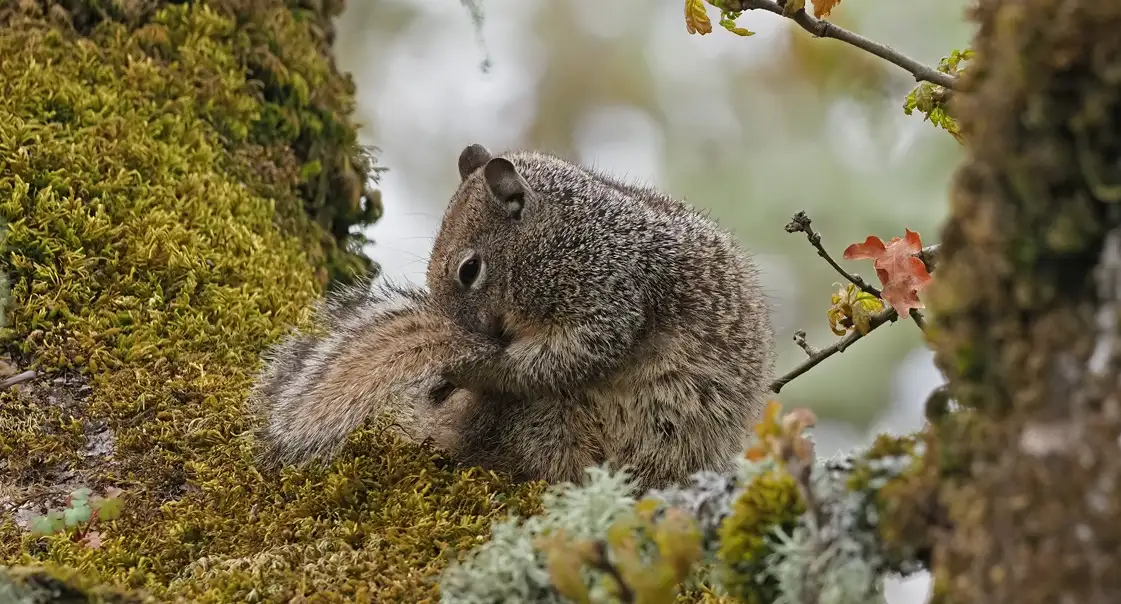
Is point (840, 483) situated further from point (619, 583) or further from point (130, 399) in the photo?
point (130, 399)

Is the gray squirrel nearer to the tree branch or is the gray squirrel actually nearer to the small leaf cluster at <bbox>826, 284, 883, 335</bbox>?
the tree branch

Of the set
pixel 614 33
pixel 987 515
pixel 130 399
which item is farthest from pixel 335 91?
pixel 614 33

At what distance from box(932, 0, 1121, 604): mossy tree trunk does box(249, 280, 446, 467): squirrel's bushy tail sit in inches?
63.6

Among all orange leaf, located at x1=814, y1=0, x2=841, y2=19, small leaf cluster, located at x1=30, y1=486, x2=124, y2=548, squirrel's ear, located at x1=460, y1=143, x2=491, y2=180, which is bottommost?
small leaf cluster, located at x1=30, y1=486, x2=124, y2=548

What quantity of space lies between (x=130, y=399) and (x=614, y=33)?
5393 millimetres

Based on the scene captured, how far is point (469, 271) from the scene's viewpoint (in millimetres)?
2816

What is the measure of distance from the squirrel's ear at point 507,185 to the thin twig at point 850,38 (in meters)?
0.88

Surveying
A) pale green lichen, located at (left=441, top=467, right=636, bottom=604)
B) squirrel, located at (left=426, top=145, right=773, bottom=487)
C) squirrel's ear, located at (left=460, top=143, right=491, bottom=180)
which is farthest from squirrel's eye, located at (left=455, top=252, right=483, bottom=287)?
pale green lichen, located at (left=441, top=467, right=636, bottom=604)

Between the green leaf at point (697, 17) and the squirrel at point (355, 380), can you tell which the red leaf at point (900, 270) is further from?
the squirrel at point (355, 380)

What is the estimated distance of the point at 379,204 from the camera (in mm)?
3855

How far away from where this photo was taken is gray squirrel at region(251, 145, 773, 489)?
7.78 ft

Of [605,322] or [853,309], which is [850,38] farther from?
[605,322]

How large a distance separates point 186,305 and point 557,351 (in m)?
1.08

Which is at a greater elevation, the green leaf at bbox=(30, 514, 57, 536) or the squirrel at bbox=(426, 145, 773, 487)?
the squirrel at bbox=(426, 145, 773, 487)
